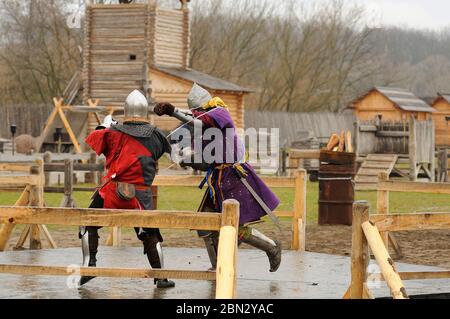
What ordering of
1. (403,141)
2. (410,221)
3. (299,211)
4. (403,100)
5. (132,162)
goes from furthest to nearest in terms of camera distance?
(403,100), (403,141), (299,211), (132,162), (410,221)

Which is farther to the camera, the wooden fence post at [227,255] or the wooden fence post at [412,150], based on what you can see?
the wooden fence post at [412,150]

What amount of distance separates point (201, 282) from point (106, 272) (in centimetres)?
244

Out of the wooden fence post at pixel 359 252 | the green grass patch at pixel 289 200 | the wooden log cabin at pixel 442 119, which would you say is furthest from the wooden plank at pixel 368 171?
the wooden fence post at pixel 359 252

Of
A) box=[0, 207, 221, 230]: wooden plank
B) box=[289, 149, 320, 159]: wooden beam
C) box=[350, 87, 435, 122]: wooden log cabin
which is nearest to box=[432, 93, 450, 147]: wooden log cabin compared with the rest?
box=[350, 87, 435, 122]: wooden log cabin

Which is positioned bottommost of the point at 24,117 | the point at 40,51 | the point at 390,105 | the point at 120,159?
the point at 120,159

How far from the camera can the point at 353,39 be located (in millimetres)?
64500

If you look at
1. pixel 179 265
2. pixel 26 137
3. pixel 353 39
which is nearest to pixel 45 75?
pixel 26 137

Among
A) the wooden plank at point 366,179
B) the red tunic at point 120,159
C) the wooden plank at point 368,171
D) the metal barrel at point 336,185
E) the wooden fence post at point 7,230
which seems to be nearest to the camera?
the red tunic at point 120,159

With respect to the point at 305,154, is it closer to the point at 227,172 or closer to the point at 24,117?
the point at 227,172

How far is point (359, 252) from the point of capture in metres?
5.91

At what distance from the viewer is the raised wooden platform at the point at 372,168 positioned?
944 inches

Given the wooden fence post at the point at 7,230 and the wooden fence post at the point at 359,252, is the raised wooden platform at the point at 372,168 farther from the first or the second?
the wooden fence post at the point at 359,252

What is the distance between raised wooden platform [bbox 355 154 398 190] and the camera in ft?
78.7

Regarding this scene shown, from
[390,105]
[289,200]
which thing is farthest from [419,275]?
[390,105]
